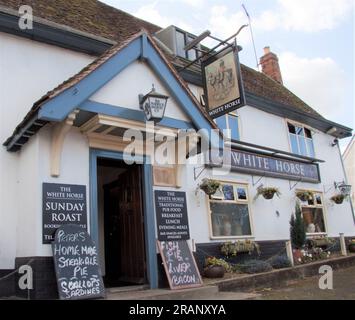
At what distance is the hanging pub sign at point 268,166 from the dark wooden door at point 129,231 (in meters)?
2.89

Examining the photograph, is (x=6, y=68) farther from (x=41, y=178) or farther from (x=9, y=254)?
(x=9, y=254)

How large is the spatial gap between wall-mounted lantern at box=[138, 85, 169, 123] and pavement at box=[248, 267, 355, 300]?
12.5ft

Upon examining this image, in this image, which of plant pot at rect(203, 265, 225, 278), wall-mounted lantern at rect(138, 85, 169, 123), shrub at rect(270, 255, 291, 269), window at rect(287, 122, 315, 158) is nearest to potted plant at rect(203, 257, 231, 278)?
plant pot at rect(203, 265, 225, 278)

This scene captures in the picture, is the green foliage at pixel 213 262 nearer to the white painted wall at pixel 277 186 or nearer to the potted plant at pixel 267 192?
the white painted wall at pixel 277 186

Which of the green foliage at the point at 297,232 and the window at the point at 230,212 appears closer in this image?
the window at the point at 230,212

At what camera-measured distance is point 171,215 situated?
8273mm

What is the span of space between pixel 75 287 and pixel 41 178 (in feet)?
6.07

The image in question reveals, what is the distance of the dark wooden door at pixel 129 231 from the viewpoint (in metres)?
8.17

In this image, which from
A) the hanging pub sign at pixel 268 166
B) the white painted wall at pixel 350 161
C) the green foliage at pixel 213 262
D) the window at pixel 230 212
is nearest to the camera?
the green foliage at pixel 213 262

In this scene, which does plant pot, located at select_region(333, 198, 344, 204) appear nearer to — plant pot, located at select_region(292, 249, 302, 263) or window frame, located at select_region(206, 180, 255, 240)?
plant pot, located at select_region(292, 249, 302, 263)

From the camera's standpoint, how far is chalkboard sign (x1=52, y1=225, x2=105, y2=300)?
6.11 meters

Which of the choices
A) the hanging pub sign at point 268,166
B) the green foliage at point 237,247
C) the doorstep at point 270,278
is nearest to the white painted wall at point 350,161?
the hanging pub sign at point 268,166
